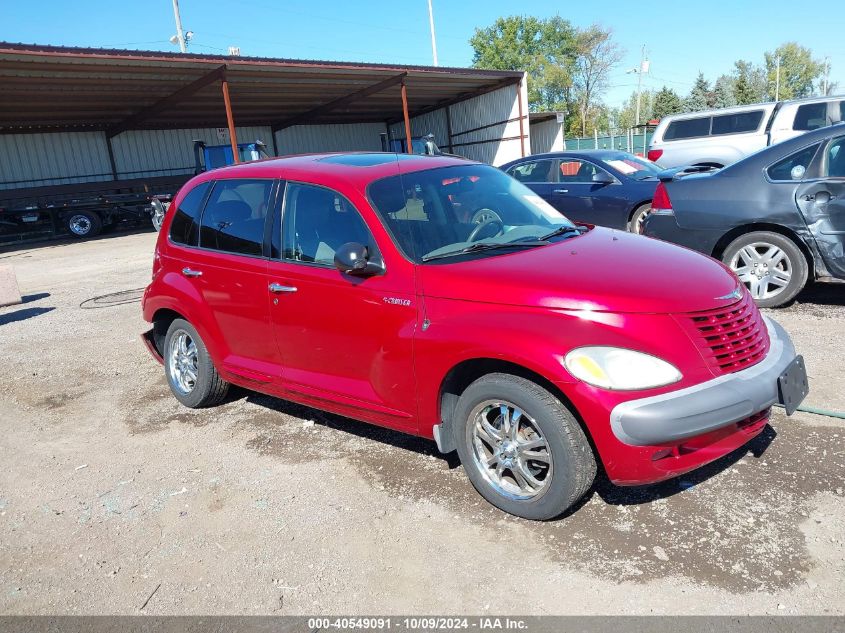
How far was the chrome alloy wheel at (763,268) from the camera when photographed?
5840mm

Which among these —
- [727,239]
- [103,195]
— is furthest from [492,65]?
[727,239]

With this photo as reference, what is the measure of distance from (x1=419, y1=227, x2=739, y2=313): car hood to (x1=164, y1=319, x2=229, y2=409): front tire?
7.18ft

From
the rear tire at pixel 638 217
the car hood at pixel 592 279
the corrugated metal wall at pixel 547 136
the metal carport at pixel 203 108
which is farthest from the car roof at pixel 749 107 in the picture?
the corrugated metal wall at pixel 547 136

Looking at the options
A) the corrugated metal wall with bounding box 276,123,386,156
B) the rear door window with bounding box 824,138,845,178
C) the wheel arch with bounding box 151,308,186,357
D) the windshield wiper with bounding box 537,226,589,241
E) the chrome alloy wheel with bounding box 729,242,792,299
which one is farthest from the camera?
the corrugated metal wall with bounding box 276,123,386,156

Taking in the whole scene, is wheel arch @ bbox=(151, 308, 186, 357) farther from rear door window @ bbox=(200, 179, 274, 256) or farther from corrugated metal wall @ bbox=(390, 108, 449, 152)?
corrugated metal wall @ bbox=(390, 108, 449, 152)

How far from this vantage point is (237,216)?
4301mm

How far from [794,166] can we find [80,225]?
2185 cm

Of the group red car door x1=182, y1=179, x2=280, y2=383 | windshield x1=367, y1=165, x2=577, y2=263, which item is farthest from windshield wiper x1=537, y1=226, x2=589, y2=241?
red car door x1=182, y1=179, x2=280, y2=383

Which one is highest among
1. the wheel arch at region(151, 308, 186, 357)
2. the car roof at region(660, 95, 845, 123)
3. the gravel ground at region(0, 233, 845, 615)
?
the car roof at region(660, 95, 845, 123)

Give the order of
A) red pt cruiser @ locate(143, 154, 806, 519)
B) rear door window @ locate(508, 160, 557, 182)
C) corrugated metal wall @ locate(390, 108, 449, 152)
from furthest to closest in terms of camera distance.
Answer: corrugated metal wall @ locate(390, 108, 449, 152) → rear door window @ locate(508, 160, 557, 182) → red pt cruiser @ locate(143, 154, 806, 519)

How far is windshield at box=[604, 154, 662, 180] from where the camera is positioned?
9.32 m

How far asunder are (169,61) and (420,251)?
16824mm

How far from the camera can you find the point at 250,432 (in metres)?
4.45

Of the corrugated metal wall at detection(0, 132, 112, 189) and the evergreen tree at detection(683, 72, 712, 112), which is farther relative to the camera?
the evergreen tree at detection(683, 72, 712, 112)
